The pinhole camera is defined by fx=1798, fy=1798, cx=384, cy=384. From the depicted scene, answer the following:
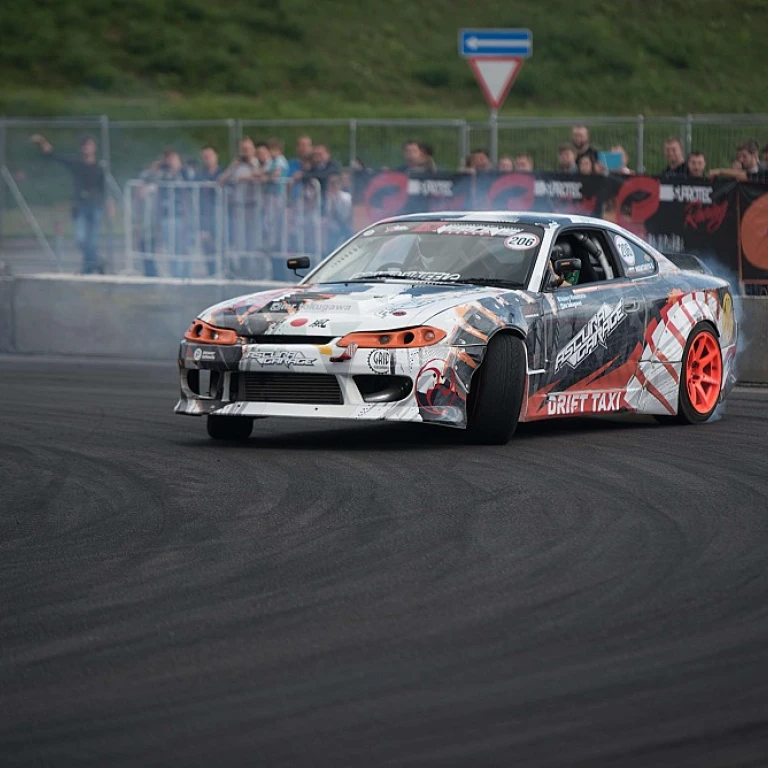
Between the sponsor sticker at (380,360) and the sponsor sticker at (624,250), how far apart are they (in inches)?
Answer: 93.7

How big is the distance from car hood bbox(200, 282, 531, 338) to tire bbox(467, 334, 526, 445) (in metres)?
0.35

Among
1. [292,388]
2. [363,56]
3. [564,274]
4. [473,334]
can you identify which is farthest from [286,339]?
[363,56]

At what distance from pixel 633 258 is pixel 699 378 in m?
0.91

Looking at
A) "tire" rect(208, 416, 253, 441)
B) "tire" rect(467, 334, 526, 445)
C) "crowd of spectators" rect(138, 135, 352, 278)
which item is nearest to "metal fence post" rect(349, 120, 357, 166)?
"crowd of spectators" rect(138, 135, 352, 278)

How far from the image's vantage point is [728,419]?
39.2 feet

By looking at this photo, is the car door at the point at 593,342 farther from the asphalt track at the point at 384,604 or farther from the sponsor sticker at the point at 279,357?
the sponsor sticker at the point at 279,357

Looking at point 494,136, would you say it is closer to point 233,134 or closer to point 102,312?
point 233,134

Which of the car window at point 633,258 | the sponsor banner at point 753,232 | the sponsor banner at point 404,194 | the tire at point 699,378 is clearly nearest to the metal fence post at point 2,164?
the sponsor banner at point 404,194

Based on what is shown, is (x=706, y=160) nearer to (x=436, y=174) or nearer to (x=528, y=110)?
(x=436, y=174)

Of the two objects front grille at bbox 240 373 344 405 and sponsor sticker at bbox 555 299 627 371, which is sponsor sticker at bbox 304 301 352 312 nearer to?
front grille at bbox 240 373 344 405

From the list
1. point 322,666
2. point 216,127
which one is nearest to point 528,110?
point 216,127

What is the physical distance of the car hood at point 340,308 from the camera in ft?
32.8

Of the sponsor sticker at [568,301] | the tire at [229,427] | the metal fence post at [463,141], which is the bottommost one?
the tire at [229,427]

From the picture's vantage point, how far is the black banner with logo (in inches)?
597
